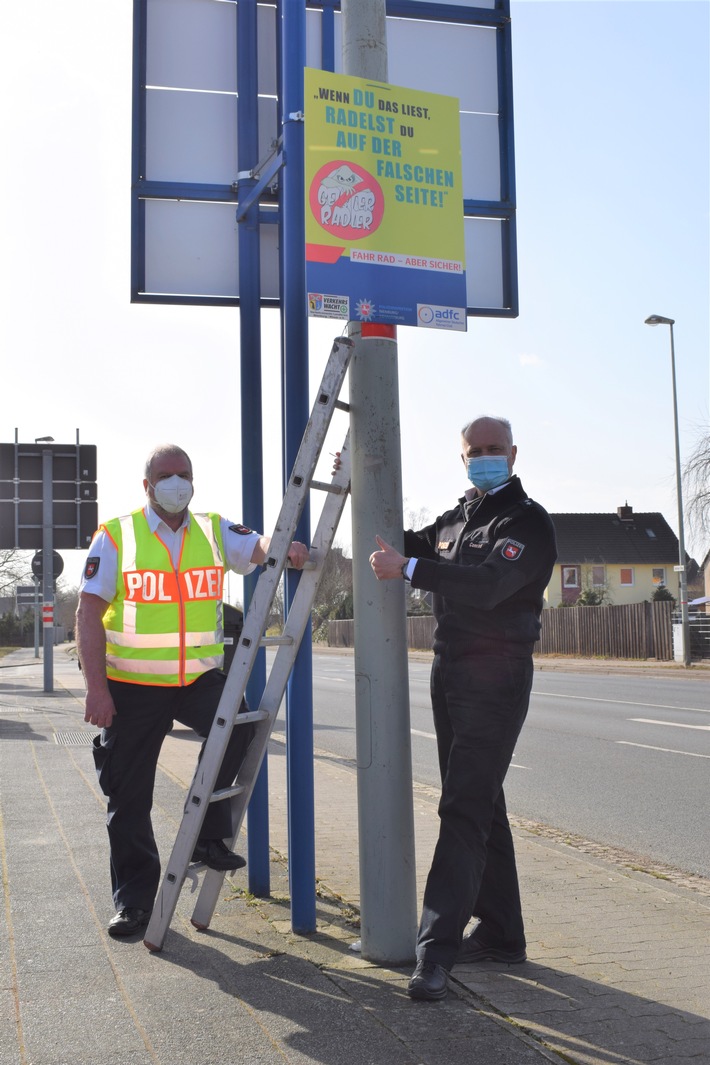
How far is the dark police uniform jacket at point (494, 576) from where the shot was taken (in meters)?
3.98

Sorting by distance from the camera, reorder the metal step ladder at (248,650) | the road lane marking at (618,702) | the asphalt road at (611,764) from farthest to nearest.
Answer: the road lane marking at (618,702) → the asphalt road at (611,764) → the metal step ladder at (248,650)

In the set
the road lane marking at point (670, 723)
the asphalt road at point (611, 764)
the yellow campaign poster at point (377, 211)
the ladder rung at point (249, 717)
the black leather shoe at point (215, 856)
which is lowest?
the asphalt road at point (611, 764)

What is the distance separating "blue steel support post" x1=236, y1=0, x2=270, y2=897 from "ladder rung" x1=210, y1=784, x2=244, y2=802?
0.56 meters

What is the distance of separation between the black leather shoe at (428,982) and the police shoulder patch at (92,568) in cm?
193

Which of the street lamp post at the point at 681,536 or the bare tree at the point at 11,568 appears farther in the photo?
the bare tree at the point at 11,568

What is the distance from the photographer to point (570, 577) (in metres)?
74.8

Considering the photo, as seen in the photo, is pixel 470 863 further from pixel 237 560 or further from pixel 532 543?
pixel 237 560

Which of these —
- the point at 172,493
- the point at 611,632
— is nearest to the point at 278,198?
the point at 172,493

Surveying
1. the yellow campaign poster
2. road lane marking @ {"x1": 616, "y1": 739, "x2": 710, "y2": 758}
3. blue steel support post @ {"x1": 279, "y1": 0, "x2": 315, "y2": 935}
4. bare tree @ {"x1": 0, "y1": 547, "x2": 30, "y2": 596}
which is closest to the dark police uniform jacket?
blue steel support post @ {"x1": 279, "y1": 0, "x2": 315, "y2": 935}

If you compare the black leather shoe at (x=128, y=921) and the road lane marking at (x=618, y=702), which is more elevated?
the black leather shoe at (x=128, y=921)

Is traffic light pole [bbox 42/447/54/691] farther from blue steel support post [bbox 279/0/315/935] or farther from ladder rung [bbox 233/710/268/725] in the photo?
ladder rung [bbox 233/710/268/725]

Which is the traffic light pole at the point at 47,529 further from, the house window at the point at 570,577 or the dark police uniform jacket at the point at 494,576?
the house window at the point at 570,577

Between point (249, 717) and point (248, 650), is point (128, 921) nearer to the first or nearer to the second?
point (249, 717)

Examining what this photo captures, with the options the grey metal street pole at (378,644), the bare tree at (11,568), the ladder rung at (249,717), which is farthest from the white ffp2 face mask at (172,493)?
the bare tree at (11,568)
